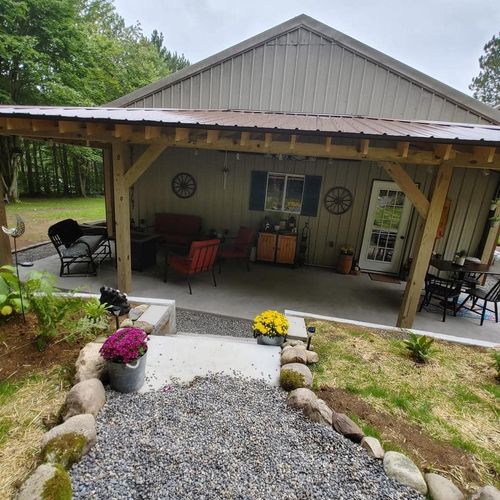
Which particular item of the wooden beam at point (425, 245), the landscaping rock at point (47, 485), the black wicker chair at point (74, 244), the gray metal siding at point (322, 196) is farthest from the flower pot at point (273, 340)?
the gray metal siding at point (322, 196)

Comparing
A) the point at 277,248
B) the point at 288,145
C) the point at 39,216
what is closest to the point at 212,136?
the point at 288,145

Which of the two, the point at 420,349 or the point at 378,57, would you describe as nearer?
the point at 420,349

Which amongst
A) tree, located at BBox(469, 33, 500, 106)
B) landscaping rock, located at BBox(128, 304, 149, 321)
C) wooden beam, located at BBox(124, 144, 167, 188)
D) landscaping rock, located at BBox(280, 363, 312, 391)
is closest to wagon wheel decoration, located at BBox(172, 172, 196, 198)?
wooden beam, located at BBox(124, 144, 167, 188)

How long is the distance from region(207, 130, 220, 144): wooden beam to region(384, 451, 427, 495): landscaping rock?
3.38 m

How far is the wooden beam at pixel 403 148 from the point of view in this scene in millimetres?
3146

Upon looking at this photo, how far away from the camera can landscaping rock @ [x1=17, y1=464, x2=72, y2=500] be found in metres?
1.26

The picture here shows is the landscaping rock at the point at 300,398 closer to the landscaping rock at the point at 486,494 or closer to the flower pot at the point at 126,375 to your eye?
the landscaping rock at the point at 486,494

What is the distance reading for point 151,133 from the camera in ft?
11.6

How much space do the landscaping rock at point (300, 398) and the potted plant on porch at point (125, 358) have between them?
1114mm

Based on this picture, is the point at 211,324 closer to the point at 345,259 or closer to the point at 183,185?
the point at 345,259

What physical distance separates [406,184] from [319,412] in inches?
109

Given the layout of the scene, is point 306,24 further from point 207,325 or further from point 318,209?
point 207,325

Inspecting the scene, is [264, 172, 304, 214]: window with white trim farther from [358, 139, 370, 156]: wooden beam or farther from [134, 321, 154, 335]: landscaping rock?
[134, 321, 154, 335]: landscaping rock

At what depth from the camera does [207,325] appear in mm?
3908
